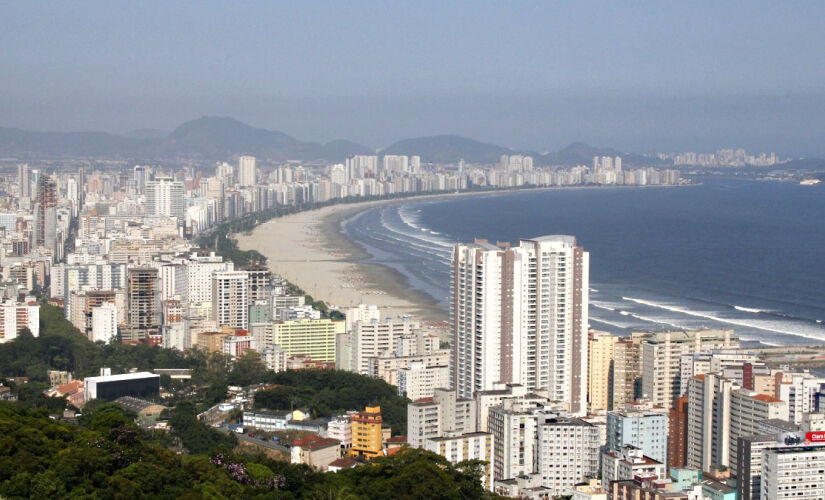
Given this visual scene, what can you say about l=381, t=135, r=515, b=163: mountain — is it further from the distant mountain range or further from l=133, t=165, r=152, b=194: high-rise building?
l=133, t=165, r=152, b=194: high-rise building

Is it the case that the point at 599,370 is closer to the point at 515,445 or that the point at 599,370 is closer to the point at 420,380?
the point at 420,380

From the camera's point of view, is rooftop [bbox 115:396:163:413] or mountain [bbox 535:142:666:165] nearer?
rooftop [bbox 115:396:163:413]

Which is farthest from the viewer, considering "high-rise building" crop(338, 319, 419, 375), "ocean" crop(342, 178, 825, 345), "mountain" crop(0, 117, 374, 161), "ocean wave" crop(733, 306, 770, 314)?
"mountain" crop(0, 117, 374, 161)

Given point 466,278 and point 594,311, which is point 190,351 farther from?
point 594,311

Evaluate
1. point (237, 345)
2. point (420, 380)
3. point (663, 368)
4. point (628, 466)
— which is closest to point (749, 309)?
point (663, 368)

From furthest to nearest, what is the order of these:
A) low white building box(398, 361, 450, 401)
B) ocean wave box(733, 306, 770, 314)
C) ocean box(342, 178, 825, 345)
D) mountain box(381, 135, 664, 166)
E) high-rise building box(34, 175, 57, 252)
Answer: mountain box(381, 135, 664, 166) → high-rise building box(34, 175, 57, 252) → ocean wave box(733, 306, 770, 314) → ocean box(342, 178, 825, 345) → low white building box(398, 361, 450, 401)

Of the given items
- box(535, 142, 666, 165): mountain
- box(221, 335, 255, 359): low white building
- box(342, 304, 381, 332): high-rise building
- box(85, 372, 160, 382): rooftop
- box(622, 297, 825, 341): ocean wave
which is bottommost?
A: box(85, 372, 160, 382): rooftop

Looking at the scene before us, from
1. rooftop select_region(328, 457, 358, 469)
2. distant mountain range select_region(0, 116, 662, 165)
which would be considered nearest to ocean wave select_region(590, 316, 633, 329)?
rooftop select_region(328, 457, 358, 469)
